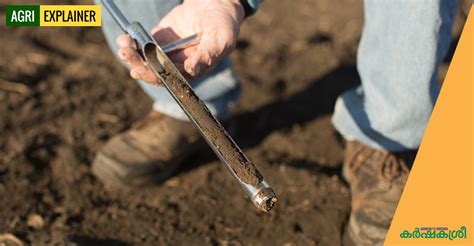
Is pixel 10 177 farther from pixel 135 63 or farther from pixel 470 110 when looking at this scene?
pixel 470 110

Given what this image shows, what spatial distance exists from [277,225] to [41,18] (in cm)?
134

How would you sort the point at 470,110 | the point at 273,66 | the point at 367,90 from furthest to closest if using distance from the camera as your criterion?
the point at 273,66 → the point at 367,90 → the point at 470,110

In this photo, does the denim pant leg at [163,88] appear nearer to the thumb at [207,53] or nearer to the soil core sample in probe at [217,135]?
the thumb at [207,53]

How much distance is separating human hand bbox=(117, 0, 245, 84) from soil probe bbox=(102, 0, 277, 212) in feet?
0.12

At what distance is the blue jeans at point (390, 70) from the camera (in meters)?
1.38

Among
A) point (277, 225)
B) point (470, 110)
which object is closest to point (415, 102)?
point (470, 110)

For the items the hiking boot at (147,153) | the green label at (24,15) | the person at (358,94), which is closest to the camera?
the person at (358,94)

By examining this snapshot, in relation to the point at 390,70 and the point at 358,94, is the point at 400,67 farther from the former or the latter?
the point at 358,94

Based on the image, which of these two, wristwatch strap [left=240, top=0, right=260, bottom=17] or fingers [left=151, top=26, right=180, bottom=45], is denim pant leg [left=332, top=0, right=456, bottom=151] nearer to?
wristwatch strap [left=240, top=0, right=260, bottom=17]

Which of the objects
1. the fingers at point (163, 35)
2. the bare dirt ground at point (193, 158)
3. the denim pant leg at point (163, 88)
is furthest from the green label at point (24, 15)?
the fingers at point (163, 35)

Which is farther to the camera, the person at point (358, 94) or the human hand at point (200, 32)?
the person at point (358, 94)

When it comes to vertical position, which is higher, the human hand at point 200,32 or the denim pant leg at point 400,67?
the human hand at point 200,32

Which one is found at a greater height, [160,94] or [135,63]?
[135,63]

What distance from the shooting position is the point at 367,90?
1.59 metres
